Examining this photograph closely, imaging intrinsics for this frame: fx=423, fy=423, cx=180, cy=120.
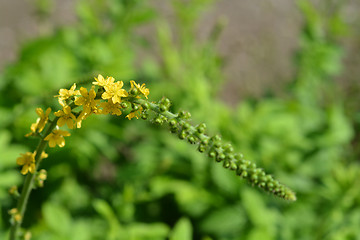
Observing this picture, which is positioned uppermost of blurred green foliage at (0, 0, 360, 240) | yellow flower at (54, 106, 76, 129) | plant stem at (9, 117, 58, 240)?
blurred green foliage at (0, 0, 360, 240)

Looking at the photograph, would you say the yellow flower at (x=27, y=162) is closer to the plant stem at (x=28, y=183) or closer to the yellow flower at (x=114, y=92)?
the plant stem at (x=28, y=183)

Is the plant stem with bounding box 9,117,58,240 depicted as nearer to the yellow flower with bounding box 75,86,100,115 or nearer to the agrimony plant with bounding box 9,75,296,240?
the agrimony plant with bounding box 9,75,296,240

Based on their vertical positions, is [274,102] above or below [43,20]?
below

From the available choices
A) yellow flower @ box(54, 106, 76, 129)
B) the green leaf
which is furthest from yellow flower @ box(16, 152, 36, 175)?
the green leaf

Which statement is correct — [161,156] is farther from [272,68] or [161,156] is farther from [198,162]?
[272,68]

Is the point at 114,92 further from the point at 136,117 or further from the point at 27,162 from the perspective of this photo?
the point at 27,162

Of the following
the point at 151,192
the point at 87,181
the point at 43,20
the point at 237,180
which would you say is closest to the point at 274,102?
the point at 237,180

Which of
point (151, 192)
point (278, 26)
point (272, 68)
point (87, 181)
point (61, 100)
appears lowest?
point (61, 100)

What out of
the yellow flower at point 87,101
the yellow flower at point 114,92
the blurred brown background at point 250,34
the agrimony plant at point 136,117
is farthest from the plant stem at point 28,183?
A: the blurred brown background at point 250,34
